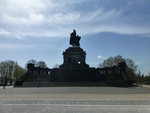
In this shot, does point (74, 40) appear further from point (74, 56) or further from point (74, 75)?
point (74, 75)

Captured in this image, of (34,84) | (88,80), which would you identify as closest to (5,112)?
(34,84)

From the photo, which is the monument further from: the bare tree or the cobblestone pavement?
the cobblestone pavement

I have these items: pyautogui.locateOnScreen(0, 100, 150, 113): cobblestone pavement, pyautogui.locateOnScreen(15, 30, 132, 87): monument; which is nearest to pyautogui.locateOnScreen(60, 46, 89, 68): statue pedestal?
pyautogui.locateOnScreen(15, 30, 132, 87): monument

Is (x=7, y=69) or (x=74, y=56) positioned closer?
(x=74, y=56)

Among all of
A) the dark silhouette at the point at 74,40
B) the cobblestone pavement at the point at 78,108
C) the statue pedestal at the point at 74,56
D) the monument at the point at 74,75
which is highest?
the dark silhouette at the point at 74,40

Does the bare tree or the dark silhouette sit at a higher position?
the dark silhouette

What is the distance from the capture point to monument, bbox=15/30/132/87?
210 feet

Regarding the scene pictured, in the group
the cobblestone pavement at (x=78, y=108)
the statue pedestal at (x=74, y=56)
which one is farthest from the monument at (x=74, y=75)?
the cobblestone pavement at (x=78, y=108)

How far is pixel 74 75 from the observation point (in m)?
69.9

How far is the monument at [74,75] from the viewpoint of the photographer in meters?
64.0

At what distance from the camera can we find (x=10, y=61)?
119 metres

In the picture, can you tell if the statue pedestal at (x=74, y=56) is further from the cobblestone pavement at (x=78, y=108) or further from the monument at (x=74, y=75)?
the cobblestone pavement at (x=78, y=108)

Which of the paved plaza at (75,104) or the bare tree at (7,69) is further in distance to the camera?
the bare tree at (7,69)

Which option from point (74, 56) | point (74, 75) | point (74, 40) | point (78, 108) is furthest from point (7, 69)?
point (78, 108)
